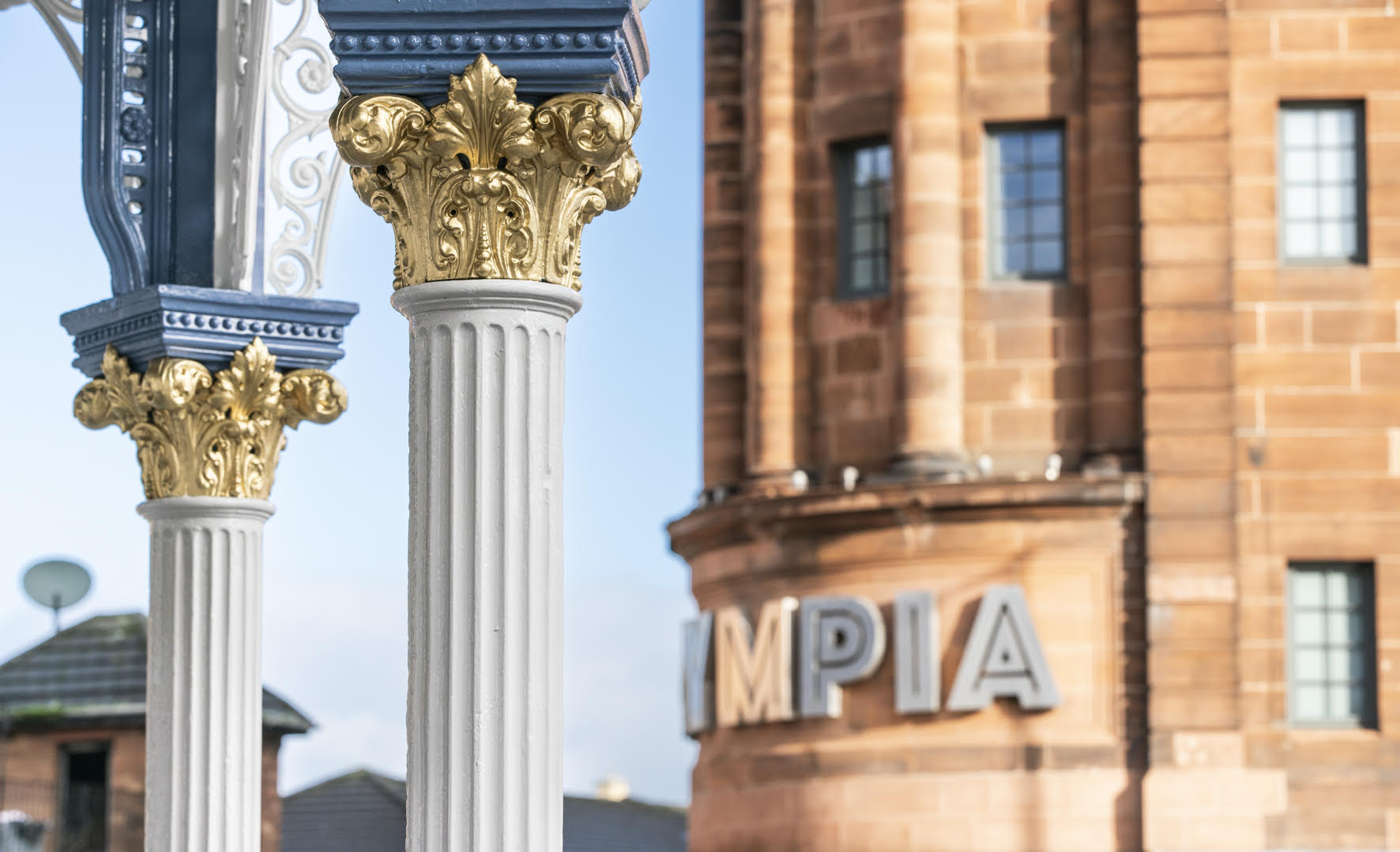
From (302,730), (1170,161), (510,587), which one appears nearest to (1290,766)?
(1170,161)

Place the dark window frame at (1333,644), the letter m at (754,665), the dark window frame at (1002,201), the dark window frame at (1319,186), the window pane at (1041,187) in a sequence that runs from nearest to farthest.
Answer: the dark window frame at (1333,644) < the dark window frame at (1319,186) < the letter m at (754,665) < the dark window frame at (1002,201) < the window pane at (1041,187)

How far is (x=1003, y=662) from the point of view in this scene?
2873 centimetres

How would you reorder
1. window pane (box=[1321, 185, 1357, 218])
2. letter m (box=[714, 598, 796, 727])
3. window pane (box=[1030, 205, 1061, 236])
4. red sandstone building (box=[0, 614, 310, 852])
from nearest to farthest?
window pane (box=[1321, 185, 1357, 218]), letter m (box=[714, 598, 796, 727]), window pane (box=[1030, 205, 1061, 236]), red sandstone building (box=[0, 614, 310, 852])

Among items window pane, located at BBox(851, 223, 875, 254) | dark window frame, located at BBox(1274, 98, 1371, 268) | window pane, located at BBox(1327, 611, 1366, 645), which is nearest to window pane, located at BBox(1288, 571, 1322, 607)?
window pane, located at BBox(1327, 611, 1366, 645)

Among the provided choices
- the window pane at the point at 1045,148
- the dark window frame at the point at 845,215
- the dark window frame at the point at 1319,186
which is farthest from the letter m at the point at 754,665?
the dark window frame at the point at 1319,186

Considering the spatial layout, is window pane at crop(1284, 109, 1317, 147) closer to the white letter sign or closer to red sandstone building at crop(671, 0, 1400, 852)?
red sandstone building at crop(671, 0, 1400, 852)

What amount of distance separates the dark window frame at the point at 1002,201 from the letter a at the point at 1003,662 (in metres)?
3.36

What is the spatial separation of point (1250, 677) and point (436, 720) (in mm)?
20236

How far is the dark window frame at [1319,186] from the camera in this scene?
2875 centimetres

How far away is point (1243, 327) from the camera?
28594 millimetres

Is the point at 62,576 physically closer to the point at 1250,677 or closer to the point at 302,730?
the point at 302,730

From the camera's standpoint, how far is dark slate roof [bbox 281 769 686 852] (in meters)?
38.4

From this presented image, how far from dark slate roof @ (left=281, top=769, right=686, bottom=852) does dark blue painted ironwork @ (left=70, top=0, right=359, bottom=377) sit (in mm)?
24359

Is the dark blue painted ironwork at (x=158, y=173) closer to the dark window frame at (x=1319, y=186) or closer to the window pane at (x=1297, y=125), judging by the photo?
the dark window frame at (x=1319, y=186)
